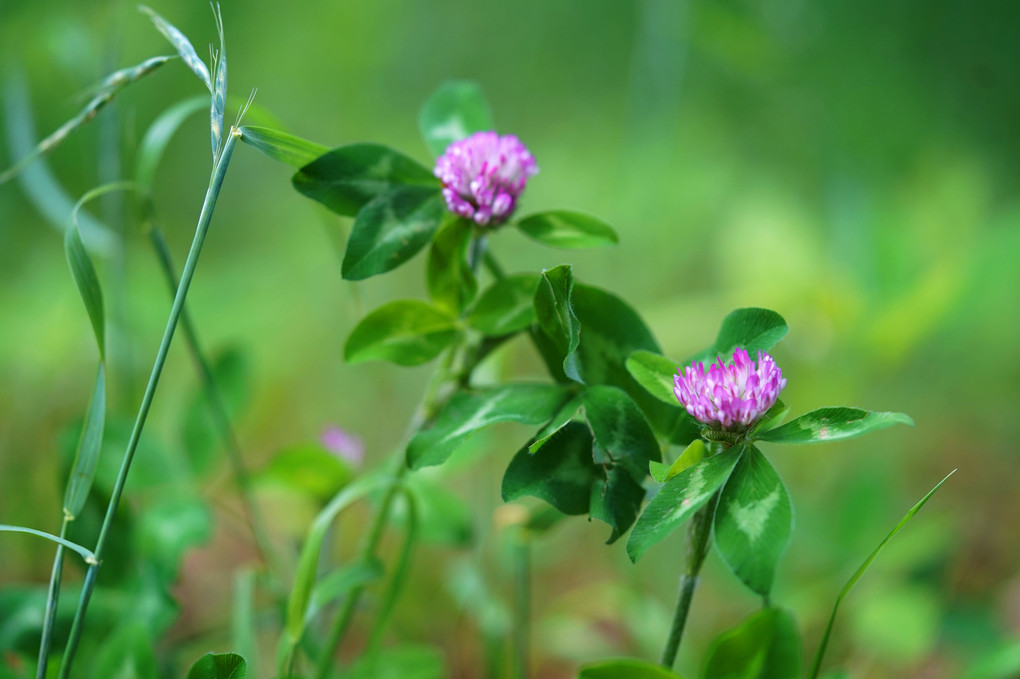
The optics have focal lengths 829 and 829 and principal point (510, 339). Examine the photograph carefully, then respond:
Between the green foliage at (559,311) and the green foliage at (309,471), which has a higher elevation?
the green foliage at (559,311)

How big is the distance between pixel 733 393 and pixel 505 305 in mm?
180

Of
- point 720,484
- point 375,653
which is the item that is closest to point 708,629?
point 375,653

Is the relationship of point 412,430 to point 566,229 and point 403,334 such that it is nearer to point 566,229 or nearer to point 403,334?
point 403,334

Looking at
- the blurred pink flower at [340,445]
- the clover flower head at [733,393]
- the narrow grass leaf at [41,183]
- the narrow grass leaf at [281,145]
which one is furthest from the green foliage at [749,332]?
the narrow grass leaf at [41,183]

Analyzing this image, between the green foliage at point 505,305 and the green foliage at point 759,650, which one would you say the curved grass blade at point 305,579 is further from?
the green foliage at point 759,650

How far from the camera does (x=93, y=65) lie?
1.12m

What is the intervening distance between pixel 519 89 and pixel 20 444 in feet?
4.40

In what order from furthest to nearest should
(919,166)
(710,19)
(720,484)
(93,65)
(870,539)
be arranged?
(919,166), (710,19), (93,65), (870,539), (720,484)

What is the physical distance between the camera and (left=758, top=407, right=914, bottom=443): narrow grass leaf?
401 mm

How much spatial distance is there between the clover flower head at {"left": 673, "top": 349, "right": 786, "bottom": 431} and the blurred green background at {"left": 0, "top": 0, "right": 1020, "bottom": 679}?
0.36 m

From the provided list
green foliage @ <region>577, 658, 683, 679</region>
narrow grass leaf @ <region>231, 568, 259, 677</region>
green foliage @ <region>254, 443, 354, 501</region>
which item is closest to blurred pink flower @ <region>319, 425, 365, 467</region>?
green foliage @ <region>254, 443, 354, 501</region>

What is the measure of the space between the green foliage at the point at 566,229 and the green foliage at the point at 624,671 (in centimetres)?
26

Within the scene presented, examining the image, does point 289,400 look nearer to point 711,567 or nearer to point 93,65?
point 93,65

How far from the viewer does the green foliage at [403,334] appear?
0.56m
